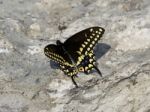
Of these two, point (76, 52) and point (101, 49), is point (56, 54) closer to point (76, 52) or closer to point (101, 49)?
point (76, 52)

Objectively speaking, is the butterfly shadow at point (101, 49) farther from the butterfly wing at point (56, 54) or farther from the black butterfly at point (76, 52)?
the butterfly wing at point (56, 54)

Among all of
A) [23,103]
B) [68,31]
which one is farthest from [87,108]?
[68,31]

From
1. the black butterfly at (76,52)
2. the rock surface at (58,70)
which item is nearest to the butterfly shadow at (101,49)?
the rock surface at (58,70)

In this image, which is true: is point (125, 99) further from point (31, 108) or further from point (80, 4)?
point (80, 4)

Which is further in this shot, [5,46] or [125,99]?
[5,46]

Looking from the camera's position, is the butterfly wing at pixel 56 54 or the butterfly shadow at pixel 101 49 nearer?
the butterfly wing at pixel 56 54

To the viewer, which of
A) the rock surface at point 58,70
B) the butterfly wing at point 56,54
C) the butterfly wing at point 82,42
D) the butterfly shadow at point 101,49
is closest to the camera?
the rock surface at point 58,70
